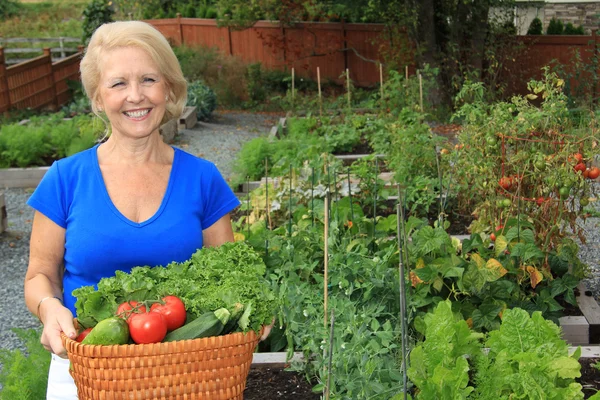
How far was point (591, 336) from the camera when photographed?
4.33m

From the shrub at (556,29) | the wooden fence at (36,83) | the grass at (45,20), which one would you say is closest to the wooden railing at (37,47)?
the grass at (45,20)

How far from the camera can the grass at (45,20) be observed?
30984 millimetres

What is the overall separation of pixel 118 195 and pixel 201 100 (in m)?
12.9

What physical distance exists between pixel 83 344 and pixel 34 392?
145 cm

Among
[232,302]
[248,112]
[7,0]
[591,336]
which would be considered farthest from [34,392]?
[7,0]

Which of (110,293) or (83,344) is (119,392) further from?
(110,293)

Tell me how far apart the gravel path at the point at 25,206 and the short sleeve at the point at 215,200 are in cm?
296

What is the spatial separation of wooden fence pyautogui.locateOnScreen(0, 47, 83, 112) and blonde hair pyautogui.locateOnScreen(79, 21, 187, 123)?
12.2 metres

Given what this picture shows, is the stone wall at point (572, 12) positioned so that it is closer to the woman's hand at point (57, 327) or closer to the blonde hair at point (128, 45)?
the blonde hair at point (128, 45)

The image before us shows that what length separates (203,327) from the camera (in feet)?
6.86

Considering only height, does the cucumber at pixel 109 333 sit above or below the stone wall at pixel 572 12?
above

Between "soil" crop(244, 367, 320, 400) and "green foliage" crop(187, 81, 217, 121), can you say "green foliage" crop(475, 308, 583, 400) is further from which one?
"green foliage" crop(187, 81, 217, 121)

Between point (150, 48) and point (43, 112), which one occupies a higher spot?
point (150, 48)

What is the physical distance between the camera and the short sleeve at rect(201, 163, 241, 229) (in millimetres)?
2648
